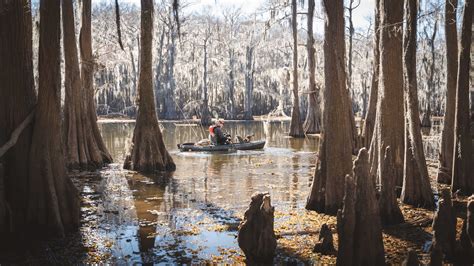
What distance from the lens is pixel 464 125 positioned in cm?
956

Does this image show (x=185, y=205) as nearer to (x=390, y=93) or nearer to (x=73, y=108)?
(x=390, y=93)

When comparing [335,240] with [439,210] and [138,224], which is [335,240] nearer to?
[439,210]

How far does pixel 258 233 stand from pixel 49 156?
3.69 meters

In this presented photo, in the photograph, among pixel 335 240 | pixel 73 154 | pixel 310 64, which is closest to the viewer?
pixel 335 240

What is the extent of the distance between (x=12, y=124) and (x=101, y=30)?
134 ft

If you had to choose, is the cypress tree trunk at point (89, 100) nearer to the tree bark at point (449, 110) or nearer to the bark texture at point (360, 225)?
the tree bark at point (449, 110)

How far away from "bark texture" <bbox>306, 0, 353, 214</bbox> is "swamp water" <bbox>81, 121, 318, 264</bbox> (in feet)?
2.80

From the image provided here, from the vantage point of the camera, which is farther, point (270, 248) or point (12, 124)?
point (12, 124)

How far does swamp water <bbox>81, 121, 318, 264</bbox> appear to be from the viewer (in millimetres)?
6895

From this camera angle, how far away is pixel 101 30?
46.4 meters

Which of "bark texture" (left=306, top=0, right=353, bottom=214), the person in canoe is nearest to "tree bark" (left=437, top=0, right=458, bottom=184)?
"bark texture" (left=306, top=0, right=353, bottom=214)

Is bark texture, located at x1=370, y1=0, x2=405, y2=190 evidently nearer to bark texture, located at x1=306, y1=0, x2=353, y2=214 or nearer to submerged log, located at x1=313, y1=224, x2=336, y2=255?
bark texture, located at x1=306, y1=0, x2=353, y2=214

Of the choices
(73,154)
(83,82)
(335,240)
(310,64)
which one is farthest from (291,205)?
(310,64)

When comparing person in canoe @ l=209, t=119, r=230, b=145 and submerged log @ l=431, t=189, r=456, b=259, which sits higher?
person in canoe @ l=209, t=119, r=230, b=145
